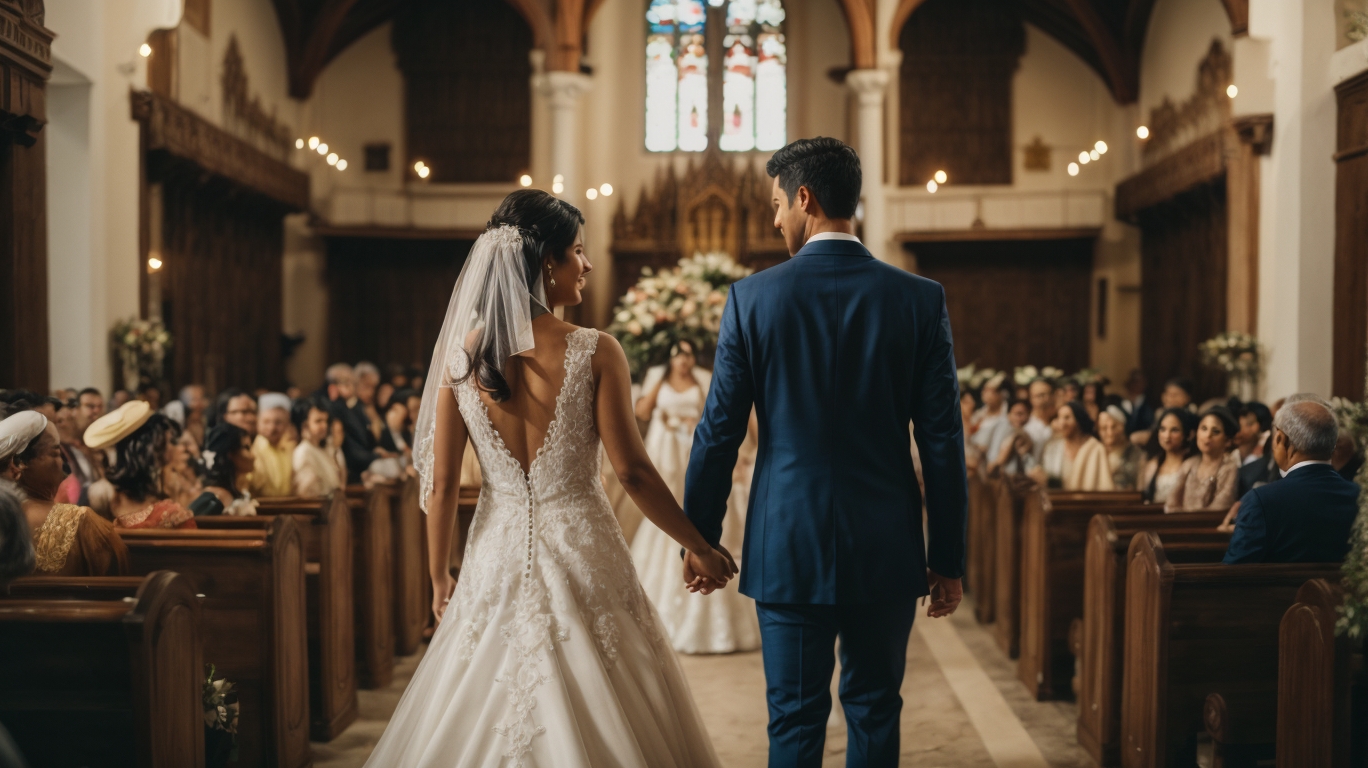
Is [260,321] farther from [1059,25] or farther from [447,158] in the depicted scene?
[1059,25]

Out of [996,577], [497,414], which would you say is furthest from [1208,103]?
[497,414]

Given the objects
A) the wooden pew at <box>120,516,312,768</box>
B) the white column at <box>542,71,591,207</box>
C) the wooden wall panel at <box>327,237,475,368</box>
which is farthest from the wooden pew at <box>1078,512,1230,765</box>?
the wooden wall panel at <box>327,237,475,368</box>

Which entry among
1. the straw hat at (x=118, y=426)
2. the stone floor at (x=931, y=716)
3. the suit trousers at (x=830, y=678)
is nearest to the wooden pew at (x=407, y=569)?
the stone floor at (x=931, y=716)

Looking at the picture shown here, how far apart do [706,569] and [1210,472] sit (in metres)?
3.56

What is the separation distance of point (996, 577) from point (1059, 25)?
12.0m

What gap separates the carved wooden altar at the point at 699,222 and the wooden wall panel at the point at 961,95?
2254 mm

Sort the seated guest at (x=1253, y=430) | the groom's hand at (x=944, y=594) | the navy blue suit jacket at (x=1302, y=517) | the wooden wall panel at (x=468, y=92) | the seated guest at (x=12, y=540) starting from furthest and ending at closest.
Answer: the wooden wall panel at (x=468, y=92) < the seated guest at (x=1253, y=430) < the navy blue suit jacket at (x=1302, y=517) < the groom's hand at (x=944, y=594) < the seated guest at (x=12, y=540)

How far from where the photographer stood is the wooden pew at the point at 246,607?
3.86 meters

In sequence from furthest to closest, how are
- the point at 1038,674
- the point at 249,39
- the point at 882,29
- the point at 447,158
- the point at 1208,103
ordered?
the point at 447,158, the point at 882,29, the point at 249,39, the point at 1208,103, the point at 1038,674

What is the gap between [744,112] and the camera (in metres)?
17.2

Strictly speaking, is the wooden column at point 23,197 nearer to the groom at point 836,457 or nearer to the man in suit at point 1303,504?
the groom at point 836,457

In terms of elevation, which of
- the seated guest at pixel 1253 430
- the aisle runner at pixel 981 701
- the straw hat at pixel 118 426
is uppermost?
the straw hat at pixel 118 426

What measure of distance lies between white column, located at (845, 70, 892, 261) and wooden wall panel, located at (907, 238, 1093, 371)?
2.02ft

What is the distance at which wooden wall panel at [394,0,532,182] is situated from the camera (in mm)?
16766
